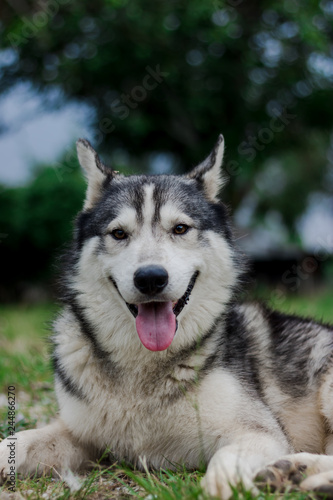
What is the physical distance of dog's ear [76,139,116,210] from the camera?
149 inches

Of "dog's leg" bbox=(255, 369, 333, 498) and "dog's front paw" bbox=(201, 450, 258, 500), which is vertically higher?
"dog's front paw" bbox=(201, 450, 258, 500)

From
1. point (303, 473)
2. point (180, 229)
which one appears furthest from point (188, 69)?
point (303, 473)

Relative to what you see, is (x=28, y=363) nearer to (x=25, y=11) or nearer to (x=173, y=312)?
(x=173, y=312)

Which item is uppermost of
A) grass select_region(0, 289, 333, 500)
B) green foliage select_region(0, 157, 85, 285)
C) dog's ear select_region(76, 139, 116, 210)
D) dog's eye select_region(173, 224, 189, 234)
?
dog's ear select_region(76, 139, 116, 210)

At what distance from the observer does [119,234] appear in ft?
11.1

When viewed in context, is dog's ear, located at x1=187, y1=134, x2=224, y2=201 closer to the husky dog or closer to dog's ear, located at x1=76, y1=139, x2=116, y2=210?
the husky dog

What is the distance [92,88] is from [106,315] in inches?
537

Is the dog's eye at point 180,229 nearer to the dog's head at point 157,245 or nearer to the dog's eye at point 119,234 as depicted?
the dog's head at point 157,245

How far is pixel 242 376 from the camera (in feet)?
11.2

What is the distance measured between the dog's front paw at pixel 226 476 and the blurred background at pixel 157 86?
37.0 feet

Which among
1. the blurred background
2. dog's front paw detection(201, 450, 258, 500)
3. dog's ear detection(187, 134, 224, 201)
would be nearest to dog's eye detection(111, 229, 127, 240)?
dog's ear detection(187, 134, 224, 201)

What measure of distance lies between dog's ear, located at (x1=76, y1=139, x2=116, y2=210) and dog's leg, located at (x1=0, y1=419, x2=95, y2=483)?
160 centimetres

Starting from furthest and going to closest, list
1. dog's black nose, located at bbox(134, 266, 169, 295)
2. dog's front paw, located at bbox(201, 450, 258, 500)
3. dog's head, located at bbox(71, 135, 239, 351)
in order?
dog's head, located at bbox(71, 135, 239, 351) → dog's black nose, located at bbox(134, 266, 169, 295) → dog's front paw, located at bbox(201, 450, 258, 500)

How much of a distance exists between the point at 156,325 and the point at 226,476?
1011 millimetres
